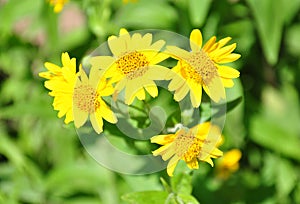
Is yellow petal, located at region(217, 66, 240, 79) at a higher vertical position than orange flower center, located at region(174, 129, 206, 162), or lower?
higher

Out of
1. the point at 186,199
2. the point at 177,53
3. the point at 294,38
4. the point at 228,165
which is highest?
the point at 177,53

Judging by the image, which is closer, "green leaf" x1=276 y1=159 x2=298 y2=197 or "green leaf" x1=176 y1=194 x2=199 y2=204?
"green leaf" x1=176 y1=194 x2=199 y2=204

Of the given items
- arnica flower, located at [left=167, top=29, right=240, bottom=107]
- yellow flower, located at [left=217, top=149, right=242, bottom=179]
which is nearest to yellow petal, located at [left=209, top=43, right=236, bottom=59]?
arnica flower, located at [left=167, top=29, right=240, bottom=107]

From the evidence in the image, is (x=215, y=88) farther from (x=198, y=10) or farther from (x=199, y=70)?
(x=198, y=10)

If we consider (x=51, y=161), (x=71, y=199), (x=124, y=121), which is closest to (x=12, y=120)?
(x=51, y=161)

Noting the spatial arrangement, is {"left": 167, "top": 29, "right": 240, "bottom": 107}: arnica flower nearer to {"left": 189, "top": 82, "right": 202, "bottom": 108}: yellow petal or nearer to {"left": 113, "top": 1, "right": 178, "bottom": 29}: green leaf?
{"left": 189, "top": 82, "right": 202, "bottom": 108}: yellow petal

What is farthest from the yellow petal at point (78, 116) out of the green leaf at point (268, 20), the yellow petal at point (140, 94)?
the green leaf at point (268, 20)

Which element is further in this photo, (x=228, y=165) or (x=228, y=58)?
(x=228, y=165)

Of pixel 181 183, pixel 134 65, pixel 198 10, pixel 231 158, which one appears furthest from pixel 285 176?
pixel 134 65
